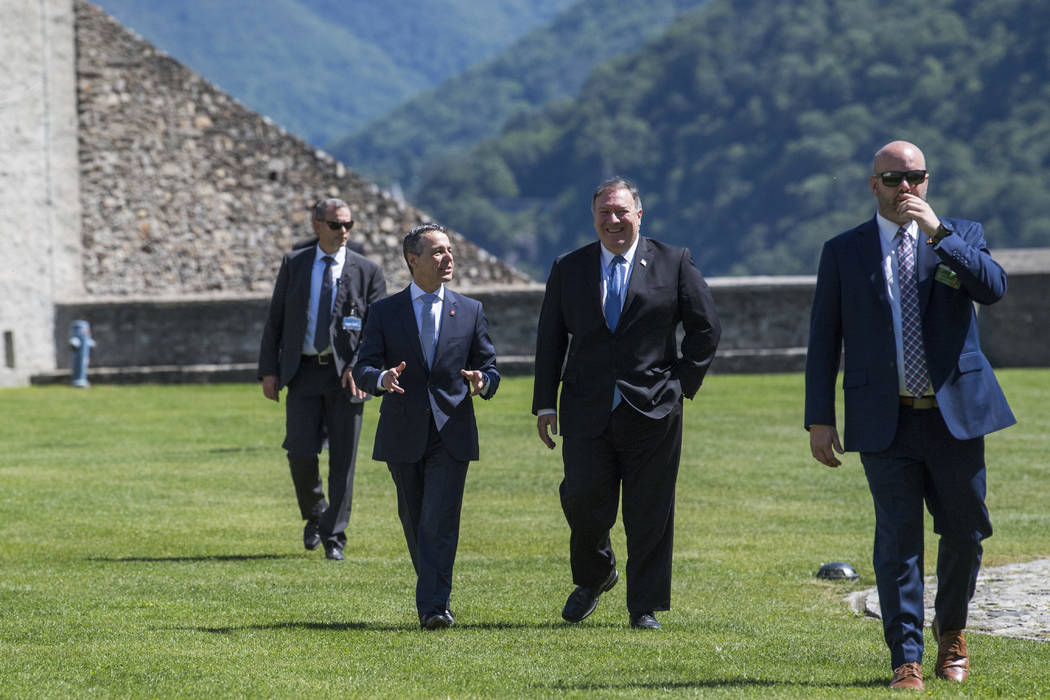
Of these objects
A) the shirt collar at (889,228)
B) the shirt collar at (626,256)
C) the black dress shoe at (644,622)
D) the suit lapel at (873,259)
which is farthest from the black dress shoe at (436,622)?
the shirt collar at (889,228)

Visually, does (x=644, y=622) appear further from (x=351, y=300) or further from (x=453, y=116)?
(x=453, y=116)

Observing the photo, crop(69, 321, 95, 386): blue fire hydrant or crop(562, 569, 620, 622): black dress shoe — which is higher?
crop(69, 321, 95, 386): blue fire hydrant

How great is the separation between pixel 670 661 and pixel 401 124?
18523 cm

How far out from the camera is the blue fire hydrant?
22.1 metres

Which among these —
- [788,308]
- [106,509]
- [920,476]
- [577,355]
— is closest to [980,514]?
[920,476]

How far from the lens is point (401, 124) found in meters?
189

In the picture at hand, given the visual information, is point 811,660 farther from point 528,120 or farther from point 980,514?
point 528,120

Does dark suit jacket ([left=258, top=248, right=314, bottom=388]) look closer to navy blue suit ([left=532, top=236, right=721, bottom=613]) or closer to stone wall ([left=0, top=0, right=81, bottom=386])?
navy blue suit ([left=532, top=236, right=721, bottom=613])

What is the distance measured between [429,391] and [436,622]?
99 cm

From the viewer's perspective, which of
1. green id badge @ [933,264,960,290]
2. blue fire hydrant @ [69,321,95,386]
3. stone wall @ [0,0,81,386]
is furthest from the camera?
stone wall @ [0,0,81,386]

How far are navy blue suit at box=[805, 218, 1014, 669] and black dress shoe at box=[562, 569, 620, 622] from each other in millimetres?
1679

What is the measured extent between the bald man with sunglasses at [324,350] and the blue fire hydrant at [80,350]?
1307cm

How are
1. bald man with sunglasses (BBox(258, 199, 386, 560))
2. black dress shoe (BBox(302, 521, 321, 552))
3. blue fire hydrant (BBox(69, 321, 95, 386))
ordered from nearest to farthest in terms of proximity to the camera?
bald man with sunglasses (BBox(258, 199, 386, 560)) → black dress shoe (BBox(302, 521, 321, 552)) → blue fire hydrant (BBox(69, 321, 95, 386))

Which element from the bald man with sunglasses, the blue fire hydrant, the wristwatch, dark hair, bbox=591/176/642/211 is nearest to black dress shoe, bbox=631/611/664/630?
dark hair, bbox=591/176/642/211
